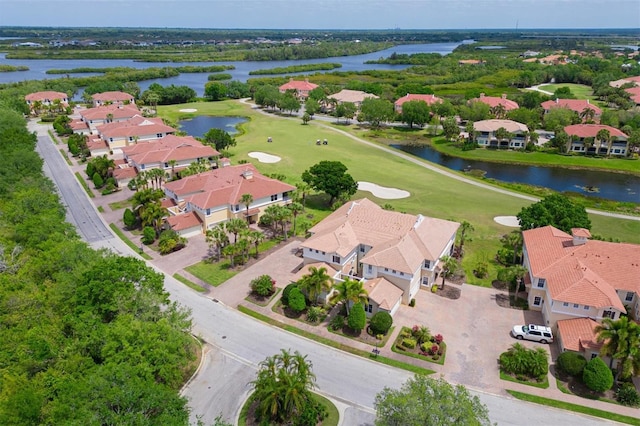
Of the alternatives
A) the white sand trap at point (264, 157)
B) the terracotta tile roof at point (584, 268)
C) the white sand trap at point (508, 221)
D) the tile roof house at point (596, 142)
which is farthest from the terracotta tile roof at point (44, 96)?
the tile roof house at point (596, 142)

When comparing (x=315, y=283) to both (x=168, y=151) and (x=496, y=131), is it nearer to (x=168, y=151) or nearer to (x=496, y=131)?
(x=168, y=151)

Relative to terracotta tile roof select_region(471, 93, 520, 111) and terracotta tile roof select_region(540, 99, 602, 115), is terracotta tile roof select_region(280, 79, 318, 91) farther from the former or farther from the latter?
terracotta tile roof select_region(540, 99, 602, 115)

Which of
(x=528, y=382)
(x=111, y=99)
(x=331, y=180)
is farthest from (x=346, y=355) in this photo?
(x=111, y=99)

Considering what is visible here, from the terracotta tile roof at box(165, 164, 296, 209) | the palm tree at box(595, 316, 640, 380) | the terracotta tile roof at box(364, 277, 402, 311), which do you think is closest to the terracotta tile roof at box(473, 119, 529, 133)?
the terracotta tile roof at box(165, 164, 296, 209)

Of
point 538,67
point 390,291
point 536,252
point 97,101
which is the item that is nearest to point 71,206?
point 390,291

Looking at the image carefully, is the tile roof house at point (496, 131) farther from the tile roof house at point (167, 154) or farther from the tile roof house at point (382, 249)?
the tile roof house at point (167, 154)
